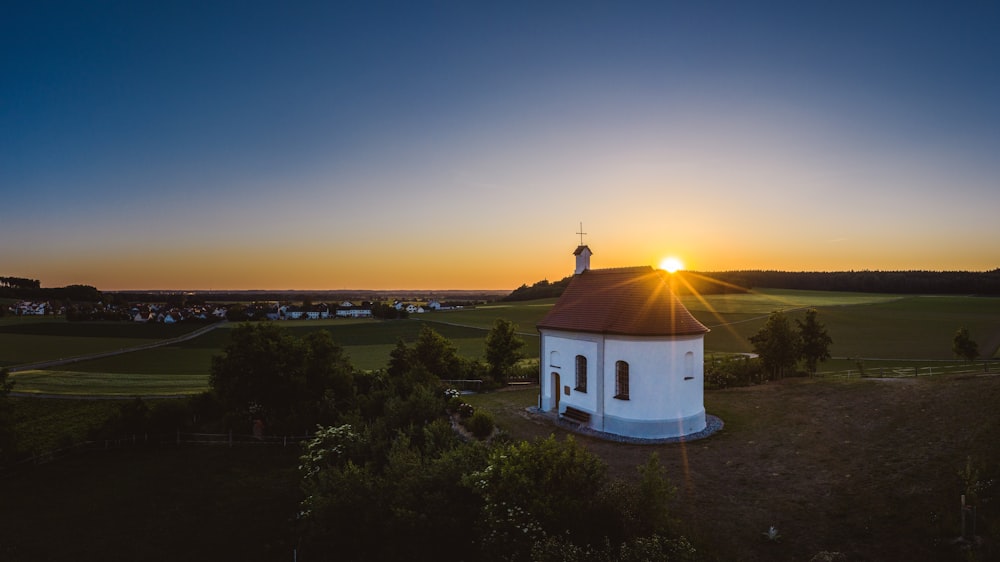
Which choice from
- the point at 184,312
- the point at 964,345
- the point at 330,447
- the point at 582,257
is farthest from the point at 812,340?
the point at 184,312

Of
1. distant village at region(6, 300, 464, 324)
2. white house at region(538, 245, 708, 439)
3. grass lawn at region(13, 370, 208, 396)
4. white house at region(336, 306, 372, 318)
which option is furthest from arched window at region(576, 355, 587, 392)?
white house at region(336, 306, 372, 318)

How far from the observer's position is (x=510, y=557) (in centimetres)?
1019

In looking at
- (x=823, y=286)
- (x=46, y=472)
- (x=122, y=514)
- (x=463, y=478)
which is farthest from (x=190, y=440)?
(x=823, y=286)

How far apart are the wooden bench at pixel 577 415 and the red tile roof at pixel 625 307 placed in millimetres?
3760

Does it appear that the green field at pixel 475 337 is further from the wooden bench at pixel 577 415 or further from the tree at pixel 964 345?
the wooden bench at pixel 577 415

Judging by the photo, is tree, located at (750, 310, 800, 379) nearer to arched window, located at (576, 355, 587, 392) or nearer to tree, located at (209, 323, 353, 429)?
arched window, located at (576, 355, 587, 392)

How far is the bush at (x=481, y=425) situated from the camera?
2083cm

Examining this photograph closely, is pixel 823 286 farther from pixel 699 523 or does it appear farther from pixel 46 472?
pixel 46 472

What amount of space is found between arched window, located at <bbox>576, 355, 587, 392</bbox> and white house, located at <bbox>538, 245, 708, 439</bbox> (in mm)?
47

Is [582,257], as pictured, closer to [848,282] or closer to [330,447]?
[330,447]

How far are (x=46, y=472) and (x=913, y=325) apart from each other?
69597 mm

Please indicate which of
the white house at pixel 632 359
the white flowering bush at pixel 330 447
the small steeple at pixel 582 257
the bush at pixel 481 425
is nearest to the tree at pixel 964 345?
the white house at pixel 632 359

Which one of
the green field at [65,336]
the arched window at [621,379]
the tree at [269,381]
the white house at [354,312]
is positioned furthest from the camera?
the white house at [354,312]

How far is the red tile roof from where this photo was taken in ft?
69.6
